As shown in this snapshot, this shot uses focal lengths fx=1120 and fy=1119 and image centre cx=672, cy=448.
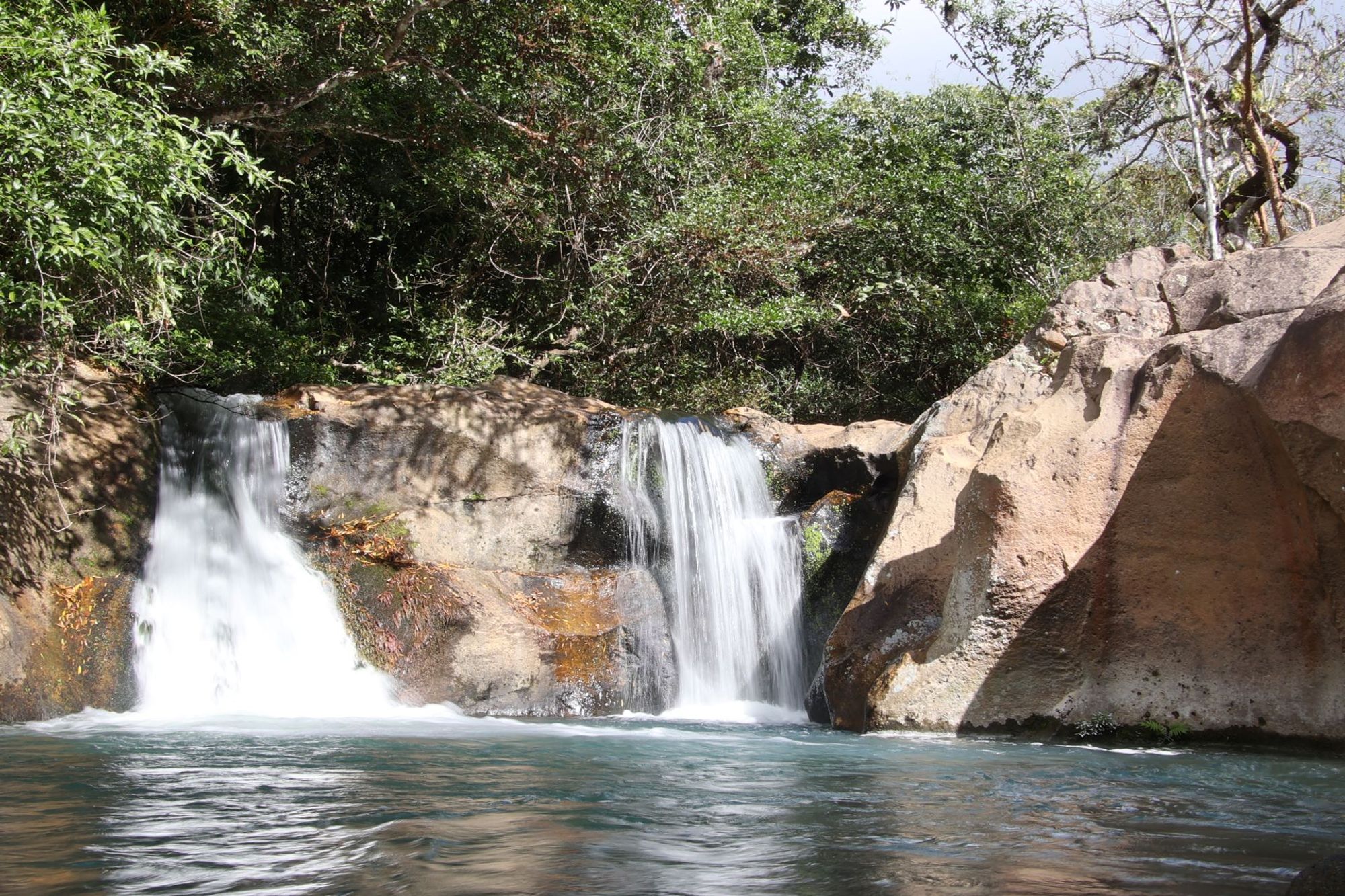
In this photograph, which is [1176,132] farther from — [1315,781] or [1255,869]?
[1255,869]

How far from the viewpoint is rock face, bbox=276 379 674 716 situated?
10.5 metres

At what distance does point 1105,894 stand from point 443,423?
913 centimetres

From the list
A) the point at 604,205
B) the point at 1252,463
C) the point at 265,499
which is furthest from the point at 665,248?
the point at 1252,463

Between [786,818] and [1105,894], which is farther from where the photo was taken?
[786,818]

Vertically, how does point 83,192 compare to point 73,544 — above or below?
above

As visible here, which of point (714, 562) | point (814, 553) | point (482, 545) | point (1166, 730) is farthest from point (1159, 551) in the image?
point (482, 545)

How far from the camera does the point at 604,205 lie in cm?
1491

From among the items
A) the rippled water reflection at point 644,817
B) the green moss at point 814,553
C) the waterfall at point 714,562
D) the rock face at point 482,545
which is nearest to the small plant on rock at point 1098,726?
the rippled water reflection at point 644,817

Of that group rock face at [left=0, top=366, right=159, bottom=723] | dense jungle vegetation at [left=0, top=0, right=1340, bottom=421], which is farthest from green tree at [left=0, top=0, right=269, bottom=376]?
rock face at [left=0, top=366, right=159, bottom=723]

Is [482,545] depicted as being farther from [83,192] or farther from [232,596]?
[83,192]

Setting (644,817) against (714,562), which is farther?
(714,562)

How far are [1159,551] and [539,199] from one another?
9.31 metres

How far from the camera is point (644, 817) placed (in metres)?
4.73

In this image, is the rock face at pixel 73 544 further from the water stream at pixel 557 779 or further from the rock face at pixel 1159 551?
the rock face at pixel 1159 551
